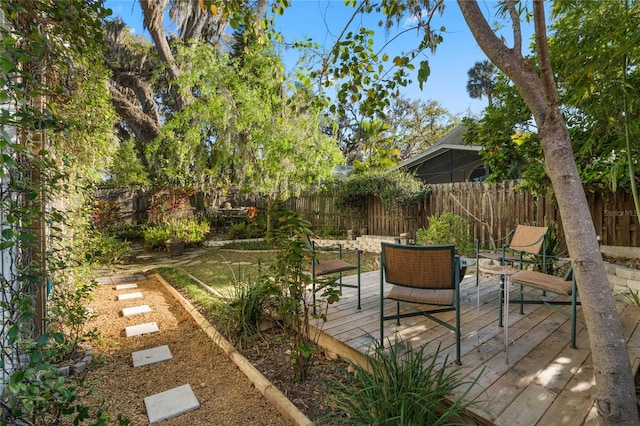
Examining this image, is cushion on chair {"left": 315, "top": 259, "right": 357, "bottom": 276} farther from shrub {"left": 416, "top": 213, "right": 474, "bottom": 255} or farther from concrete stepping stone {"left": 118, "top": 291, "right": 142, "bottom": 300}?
shrub {"left": 416, "top": 213, "right": 474, "bottom": 255}

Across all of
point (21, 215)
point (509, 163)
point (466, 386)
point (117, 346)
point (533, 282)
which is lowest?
point (117, 346)

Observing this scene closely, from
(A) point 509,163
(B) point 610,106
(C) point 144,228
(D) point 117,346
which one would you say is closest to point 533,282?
(B) point 610,106

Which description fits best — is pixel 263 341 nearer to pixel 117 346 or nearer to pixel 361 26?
pixel 117 346

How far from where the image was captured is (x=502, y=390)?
1851 mm

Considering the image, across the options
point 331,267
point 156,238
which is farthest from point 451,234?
point 156,238

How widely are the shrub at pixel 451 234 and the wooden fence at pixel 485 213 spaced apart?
398 millimetres

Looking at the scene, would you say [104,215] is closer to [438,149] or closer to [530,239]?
[530,239]

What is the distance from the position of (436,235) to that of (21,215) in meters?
5.95

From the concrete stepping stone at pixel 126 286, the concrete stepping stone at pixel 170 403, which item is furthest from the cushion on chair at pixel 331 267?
the concrete stepping stone at pixel 126 286

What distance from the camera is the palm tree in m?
23.7

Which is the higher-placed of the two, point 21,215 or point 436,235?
point 21,215

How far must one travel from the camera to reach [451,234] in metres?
6.09

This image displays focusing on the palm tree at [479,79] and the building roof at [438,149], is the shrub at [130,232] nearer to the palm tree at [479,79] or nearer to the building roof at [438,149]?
the building roof at [438,149]

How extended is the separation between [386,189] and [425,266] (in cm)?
578
